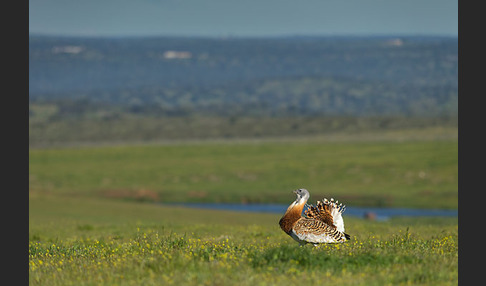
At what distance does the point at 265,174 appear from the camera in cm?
10212

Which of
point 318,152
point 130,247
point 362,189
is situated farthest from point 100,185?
point 130,247

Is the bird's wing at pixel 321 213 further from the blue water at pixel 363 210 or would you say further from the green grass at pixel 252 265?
the blue water at pixel 363 210

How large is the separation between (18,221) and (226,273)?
4.89 m

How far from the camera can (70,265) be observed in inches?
583

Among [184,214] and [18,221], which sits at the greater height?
[18,221]

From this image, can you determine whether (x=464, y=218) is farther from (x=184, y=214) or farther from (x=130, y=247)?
(x=184, y=214)

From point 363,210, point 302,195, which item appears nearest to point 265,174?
point 363,210

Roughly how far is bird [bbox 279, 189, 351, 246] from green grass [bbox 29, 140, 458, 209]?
5420 centimetres

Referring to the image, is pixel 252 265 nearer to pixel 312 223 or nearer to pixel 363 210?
pixel 312 223

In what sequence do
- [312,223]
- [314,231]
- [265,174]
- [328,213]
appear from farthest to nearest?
[265,174], [328,213], [312,223], [314,231]

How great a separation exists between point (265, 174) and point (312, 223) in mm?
87280

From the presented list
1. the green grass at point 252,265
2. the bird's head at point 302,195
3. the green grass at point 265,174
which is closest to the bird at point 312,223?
the bird's head at point 302,195

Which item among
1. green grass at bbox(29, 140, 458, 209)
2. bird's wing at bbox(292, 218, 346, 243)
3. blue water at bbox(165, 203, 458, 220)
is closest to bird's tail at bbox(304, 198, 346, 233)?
bird's wing at bbox(292, 218, 346, 243)

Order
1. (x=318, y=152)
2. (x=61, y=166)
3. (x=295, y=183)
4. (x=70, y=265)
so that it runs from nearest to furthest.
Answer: (x=70, y=265) → (x=295, y=183) → (x=61, y=166) → (x=318, y=152)
